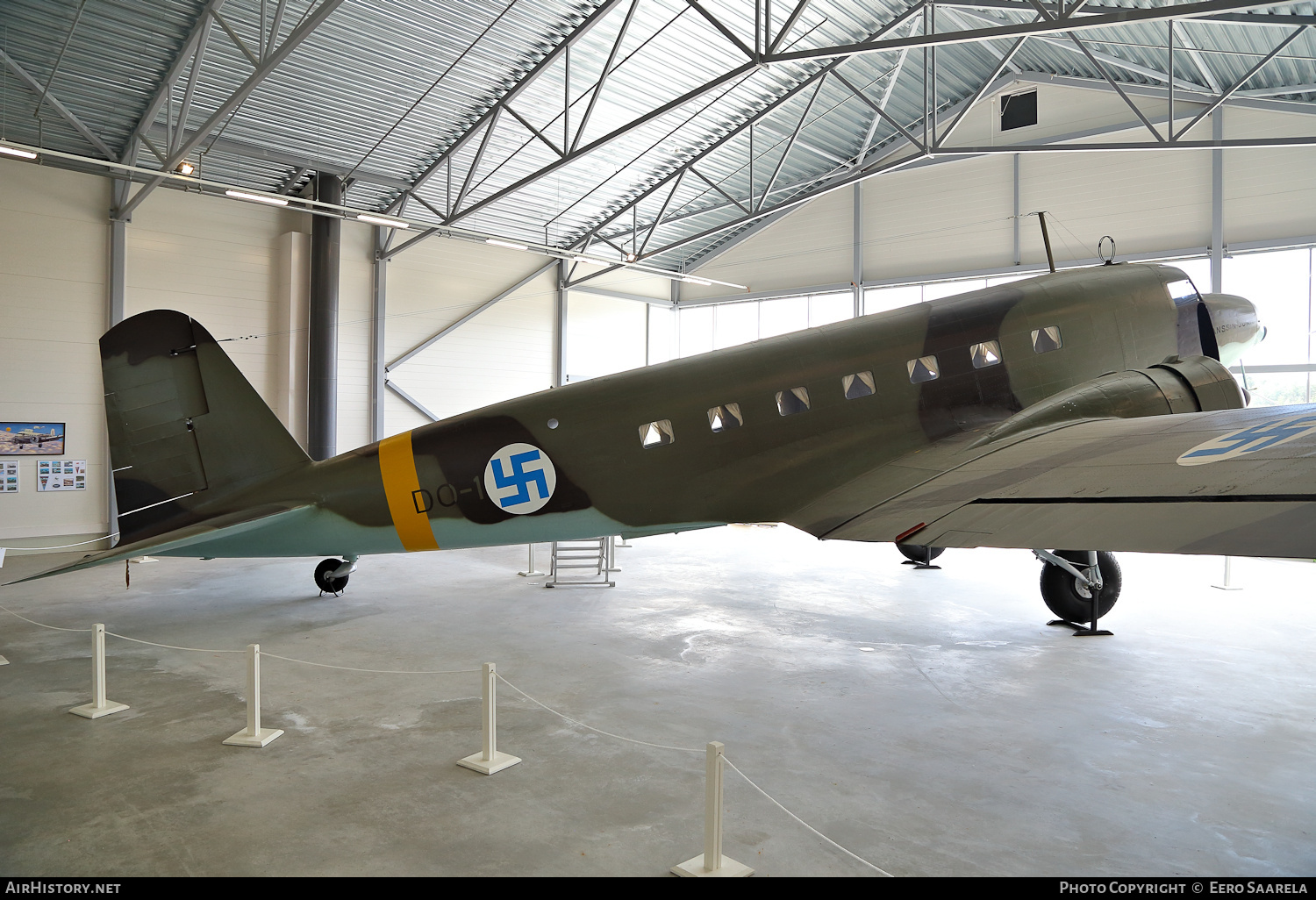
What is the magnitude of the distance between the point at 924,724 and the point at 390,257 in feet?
69.9

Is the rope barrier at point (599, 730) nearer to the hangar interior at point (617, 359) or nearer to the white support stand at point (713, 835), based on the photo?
the hangar interior at point (617, 359)

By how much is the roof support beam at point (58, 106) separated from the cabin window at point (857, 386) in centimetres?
1672

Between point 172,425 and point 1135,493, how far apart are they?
10.0 m

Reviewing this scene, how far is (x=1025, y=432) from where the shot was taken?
311 inches

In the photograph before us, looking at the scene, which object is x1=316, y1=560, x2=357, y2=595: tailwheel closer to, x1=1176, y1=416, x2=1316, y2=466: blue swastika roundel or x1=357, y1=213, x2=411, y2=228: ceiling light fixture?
x1=357, y1=213, x2=411, y2=228: ceiling light fixture

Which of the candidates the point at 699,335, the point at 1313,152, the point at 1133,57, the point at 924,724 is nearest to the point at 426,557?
the point at 924,724

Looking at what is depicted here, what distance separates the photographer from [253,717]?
6695 millimetres

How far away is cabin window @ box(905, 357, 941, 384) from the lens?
8.93 metres

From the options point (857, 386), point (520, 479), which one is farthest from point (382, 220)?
point (857, 386)

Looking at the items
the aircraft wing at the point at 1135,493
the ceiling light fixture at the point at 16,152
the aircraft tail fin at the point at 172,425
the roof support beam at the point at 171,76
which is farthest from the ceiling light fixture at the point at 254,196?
the aircraft wing at the point at 1135,493

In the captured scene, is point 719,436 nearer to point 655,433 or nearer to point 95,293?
point 655,433

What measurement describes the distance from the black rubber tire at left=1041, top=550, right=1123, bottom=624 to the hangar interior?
406 millimetres

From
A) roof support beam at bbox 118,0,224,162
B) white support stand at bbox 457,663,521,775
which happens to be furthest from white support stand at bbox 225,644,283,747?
roof support beam at bbox 118,0,224,162

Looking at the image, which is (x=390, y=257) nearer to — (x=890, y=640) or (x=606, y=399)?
(x=606, y=399)
